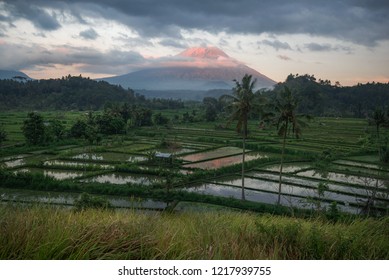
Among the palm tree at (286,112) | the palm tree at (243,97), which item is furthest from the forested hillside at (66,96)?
the palm tree at (286,112)

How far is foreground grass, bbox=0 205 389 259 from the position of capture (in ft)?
8.66

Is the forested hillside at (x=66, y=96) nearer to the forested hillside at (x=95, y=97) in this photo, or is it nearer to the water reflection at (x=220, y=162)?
the forested hillside at (x=95, y=97)

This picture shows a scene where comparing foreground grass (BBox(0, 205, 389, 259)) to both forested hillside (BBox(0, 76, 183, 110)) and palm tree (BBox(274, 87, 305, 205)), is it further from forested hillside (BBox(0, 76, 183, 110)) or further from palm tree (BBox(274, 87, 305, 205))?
forested hillside (BBox(0, 76, 183, 110))

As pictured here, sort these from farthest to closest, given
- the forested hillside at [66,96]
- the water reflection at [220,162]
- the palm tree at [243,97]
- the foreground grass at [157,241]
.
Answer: the forested hillside at [66,96] < the water reflection at [220,162] < the palm tree at [243,97] < the foreground grass at [157,241]

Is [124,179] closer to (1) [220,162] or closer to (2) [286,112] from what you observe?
(1) [220,162]

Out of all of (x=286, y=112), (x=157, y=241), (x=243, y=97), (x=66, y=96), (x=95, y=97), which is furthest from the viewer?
(x=95, y=97)

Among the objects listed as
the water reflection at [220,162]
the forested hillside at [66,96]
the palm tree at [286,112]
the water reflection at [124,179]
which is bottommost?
the water reflection at [124,179]

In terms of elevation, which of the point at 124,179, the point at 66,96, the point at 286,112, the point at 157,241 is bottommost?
the point at 124,179

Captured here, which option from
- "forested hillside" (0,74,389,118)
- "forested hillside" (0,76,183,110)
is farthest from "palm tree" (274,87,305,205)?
"forested hillside" (0,76,183,110)

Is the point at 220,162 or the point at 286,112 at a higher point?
the point at 286,112

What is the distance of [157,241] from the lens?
2.85 m

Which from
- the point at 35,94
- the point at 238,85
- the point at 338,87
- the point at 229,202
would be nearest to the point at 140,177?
the point at 229,202

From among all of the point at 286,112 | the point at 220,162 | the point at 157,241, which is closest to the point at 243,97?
the point at 286,112

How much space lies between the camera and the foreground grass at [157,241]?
8.66 ft
